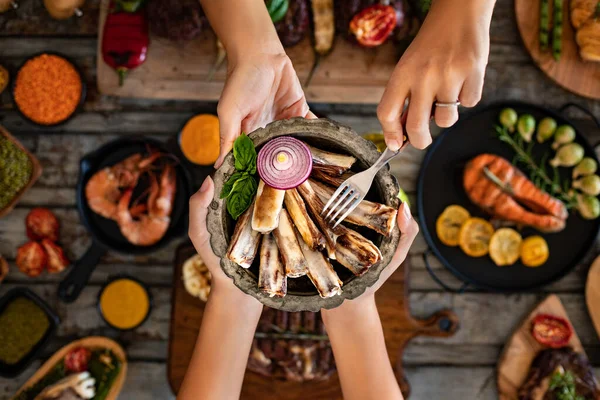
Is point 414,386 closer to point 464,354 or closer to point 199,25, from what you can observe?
point 464,354

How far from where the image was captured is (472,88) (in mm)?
1010

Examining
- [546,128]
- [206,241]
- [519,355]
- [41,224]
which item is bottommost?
[519,355]

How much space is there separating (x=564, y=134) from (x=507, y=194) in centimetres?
33

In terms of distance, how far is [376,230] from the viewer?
3.38 feet

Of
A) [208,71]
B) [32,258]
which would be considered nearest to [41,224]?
[32,258]

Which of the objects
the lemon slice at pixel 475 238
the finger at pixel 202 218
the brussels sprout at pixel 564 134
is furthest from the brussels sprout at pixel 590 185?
the finger at pixel 202 218

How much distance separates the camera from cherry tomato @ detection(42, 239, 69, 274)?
2020mm

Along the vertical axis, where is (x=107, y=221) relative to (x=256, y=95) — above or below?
below

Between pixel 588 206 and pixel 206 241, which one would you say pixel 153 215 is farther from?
pixel 588 206

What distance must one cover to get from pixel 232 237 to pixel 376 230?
0.32 metres

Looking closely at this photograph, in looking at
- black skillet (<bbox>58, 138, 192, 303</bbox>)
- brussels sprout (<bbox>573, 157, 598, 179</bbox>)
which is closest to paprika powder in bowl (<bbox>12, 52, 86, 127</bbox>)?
black skillet (<bbox>58, 138, 192, 303</bbox>)

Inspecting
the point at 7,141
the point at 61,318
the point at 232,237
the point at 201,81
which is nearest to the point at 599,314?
the point at 232,237

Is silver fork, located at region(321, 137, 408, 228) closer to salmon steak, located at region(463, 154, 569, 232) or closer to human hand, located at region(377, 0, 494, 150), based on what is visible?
human hand, located at region(377, 0, 494, 150)

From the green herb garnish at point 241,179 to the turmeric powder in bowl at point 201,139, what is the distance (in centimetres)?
94
